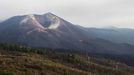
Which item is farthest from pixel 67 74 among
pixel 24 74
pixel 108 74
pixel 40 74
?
pixel 108 74

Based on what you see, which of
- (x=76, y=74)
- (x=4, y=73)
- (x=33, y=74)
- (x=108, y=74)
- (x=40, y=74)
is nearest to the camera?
(x=4, y=73)

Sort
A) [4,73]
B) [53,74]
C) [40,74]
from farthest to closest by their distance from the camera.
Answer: [53,74] < [40,74] < [4,73]

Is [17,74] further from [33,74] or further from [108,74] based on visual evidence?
[108,74]

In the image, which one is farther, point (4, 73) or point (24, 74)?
point (24, 74)

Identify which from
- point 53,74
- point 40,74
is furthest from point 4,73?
point 53,74

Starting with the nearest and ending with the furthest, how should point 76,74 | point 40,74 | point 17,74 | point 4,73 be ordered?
point 4,73
point 17,74
point 40,74
point 76,74

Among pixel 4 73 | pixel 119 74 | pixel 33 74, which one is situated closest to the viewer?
pixel 4 73

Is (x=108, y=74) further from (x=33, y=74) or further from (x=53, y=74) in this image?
(x=33, y=74)

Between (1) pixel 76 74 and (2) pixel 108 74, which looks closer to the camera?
(1) pixel 76 74
